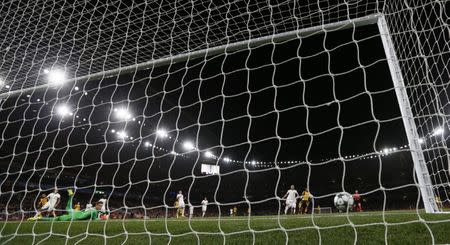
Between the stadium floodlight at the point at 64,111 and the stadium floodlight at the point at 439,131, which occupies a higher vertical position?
the stadium floodlight at the point at 64,111

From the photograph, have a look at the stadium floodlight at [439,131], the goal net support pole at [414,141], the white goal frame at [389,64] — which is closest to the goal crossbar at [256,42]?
the white goal frame at [389,64]

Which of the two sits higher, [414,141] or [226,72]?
[226,72]

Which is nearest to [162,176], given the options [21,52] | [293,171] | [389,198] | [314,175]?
[293,171]

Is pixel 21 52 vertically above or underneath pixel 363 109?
underneath

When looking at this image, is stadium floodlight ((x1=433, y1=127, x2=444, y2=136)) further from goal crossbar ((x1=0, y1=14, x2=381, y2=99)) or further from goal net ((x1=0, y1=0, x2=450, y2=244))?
goal crossbar ((x1=0, y1=14, x2=381, y2=99))

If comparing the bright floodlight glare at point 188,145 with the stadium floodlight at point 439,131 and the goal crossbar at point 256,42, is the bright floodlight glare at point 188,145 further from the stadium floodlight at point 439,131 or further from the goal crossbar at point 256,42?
the stadium floodlight at point 439,131

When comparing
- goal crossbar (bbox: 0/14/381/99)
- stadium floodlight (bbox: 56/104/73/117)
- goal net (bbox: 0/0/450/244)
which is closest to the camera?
goal net (bbox: 0/0/450/244)

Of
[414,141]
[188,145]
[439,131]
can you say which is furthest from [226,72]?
[188,145]

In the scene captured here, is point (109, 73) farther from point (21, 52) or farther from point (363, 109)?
point (363, 109)

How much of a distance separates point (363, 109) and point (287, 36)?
17604 millimetres

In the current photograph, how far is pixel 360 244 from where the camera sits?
2223mm

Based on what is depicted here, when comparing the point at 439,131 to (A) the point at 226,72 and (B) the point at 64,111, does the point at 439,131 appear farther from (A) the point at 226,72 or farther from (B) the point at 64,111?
(B) the point at 64,111

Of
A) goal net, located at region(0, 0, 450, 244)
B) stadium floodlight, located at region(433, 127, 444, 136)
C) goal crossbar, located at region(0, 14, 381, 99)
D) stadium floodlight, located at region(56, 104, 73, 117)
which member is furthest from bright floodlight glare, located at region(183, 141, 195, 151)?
stadium floodlight, located at region(433, 127, 444, 136)

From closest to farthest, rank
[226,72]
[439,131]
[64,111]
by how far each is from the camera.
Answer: [439,131], [64,111], [226,72]
